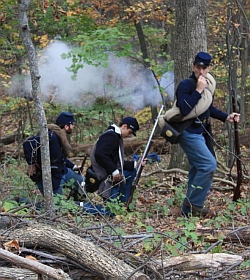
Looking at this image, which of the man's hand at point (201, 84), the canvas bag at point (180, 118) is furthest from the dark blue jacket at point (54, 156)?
the man's hand at point (201, 84)

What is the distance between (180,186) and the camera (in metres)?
7.95

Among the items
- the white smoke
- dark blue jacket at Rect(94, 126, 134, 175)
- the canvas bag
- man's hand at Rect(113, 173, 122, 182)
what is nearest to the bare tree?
dark blue jacket at Rect(94, 126, 134, 175)

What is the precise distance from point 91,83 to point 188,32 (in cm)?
802

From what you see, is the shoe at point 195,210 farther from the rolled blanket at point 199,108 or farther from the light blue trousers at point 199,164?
the rolled blanket at point 199,108

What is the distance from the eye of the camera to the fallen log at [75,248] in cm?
365

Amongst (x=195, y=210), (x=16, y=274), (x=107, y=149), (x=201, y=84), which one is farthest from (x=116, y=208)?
(x=16, y=274)

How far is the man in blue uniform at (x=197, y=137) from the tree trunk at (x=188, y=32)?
74.2 inches

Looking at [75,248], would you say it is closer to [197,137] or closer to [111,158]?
[197,137]

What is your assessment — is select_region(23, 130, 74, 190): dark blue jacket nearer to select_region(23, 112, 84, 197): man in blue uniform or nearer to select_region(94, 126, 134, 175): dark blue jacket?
select_region(23, 112, 84, 197): man in blue uniform

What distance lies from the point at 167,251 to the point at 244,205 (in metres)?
2.38

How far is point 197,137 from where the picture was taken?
21.4 feet

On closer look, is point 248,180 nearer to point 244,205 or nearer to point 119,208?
point 244,205

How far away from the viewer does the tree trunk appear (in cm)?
820

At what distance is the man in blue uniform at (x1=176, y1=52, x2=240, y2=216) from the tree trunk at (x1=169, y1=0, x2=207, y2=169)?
1884 millimetres
